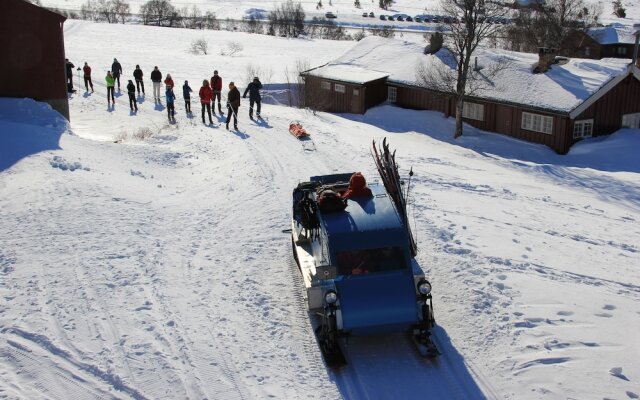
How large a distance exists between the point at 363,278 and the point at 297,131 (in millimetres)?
13209

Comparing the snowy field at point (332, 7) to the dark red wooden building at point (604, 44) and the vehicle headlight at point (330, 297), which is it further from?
the vehicle headlight at point (330, 297)

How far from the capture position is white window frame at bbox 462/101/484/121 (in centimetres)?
3250

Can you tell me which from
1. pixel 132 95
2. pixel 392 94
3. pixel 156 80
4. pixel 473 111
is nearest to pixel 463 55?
pixel 473 111

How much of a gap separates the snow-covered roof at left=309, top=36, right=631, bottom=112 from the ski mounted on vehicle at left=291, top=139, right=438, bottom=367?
20915mm

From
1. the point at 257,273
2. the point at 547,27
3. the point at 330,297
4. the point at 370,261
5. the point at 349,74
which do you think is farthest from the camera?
the point at 547,27

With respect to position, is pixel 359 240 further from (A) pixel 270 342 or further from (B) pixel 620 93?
(B) pixel 620 93

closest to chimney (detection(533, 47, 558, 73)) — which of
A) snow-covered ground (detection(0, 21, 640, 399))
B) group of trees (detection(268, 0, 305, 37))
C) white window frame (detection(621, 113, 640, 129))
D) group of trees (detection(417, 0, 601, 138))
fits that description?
group of trees (detection(417, 0, 601, 138))

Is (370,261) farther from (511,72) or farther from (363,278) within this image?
(511,72)

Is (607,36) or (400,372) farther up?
(607,36)

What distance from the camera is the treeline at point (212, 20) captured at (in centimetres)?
8506

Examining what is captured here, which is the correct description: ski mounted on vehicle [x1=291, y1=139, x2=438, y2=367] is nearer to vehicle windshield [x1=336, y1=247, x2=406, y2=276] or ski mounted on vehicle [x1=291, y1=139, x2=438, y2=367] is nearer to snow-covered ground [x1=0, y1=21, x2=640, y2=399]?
vehicle windshield [x1=336, y1=247, x2=406, y2=276]

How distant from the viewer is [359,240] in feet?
31.4

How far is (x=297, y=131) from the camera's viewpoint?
21984mm

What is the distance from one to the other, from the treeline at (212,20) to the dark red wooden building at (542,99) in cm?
4679
